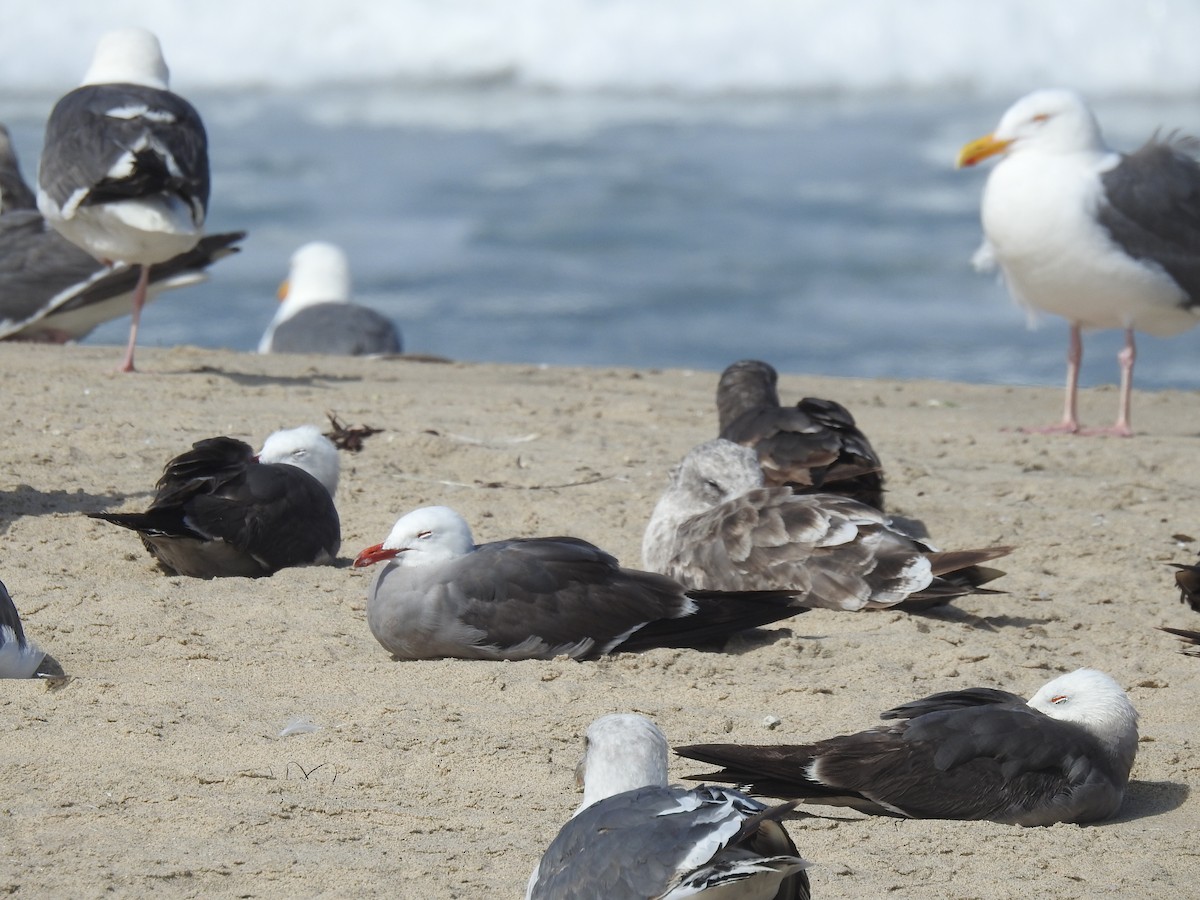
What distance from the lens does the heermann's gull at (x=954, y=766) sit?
14.1ft

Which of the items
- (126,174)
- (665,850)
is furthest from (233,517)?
(126,174)

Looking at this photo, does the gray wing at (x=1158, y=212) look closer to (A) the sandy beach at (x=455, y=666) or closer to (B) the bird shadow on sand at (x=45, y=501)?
(A) the sandy beach at (x=455, y=666)

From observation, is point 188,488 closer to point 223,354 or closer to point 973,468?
point 973,468

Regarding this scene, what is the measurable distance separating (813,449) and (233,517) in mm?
2337

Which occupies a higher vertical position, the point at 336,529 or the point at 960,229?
the point at 336,529

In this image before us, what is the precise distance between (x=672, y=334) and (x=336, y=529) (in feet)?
40.0

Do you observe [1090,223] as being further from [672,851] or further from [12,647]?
[672,851]

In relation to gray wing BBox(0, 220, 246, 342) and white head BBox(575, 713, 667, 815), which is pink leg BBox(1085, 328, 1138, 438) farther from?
white head BBox(575, 713, 667, 815)

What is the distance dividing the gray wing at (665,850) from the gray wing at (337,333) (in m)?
9.68

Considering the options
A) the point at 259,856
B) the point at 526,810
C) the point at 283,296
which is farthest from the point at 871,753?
the point at 283,296

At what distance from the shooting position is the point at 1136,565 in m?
6.81

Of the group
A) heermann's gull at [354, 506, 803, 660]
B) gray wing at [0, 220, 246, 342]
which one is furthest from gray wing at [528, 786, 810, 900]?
gray wing at [0, 220, 246, 342]

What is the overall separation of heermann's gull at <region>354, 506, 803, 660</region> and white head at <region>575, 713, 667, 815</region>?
5.12 ft

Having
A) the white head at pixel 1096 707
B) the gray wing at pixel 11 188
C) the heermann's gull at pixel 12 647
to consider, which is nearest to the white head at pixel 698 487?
the white head at pixel 1096 707
